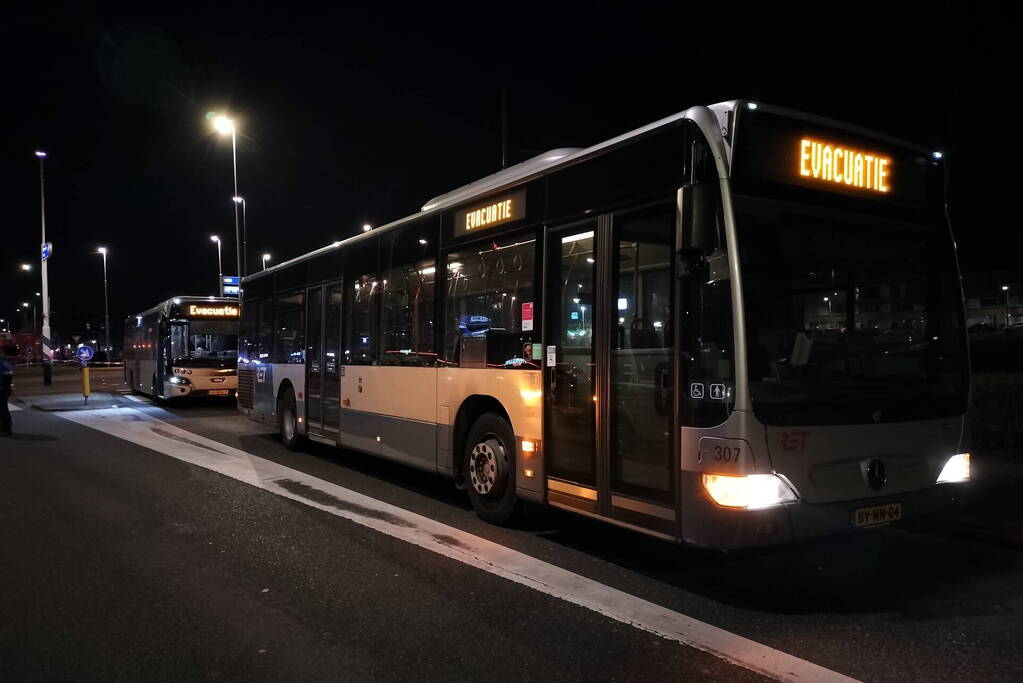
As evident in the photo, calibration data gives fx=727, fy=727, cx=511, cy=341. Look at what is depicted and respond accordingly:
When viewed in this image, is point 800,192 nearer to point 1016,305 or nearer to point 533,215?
point 533,215

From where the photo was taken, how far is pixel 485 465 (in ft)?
22.8

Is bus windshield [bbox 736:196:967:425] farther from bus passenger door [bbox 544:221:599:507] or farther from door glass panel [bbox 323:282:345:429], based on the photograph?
door glass panel [bbox 323:282:345:429]

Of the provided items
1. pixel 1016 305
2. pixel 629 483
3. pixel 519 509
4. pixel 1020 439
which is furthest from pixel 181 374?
pixel 1016 305

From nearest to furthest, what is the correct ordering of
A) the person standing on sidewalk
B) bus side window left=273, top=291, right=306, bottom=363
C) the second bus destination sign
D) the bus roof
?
the bus roof, the second bus destination sign, bus side window left=273, top=291, right=306, bottom=363, the person standing on sidewalk

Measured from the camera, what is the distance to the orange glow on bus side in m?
4.97

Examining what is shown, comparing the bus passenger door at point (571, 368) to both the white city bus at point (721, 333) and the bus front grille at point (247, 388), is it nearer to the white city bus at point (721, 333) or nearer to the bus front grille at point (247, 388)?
the white city bus at point (721, 333)

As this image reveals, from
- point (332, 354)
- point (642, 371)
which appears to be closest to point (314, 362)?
point (332, 354)

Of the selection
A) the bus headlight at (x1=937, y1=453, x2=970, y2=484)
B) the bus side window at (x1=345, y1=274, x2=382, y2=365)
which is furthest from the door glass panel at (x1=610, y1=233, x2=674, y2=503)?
the bus side window at (x1=345, y1=274, x2=382, y2=365)

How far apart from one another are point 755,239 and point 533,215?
89.4 inches

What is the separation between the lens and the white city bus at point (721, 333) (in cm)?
452

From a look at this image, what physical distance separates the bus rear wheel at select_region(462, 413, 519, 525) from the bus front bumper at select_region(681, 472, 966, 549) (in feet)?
7.46

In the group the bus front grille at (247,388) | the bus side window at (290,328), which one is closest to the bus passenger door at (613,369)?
the bus side window at (290,328)

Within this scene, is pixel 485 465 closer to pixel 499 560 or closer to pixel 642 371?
pixel 499 560

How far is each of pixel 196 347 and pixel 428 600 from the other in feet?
55.9
